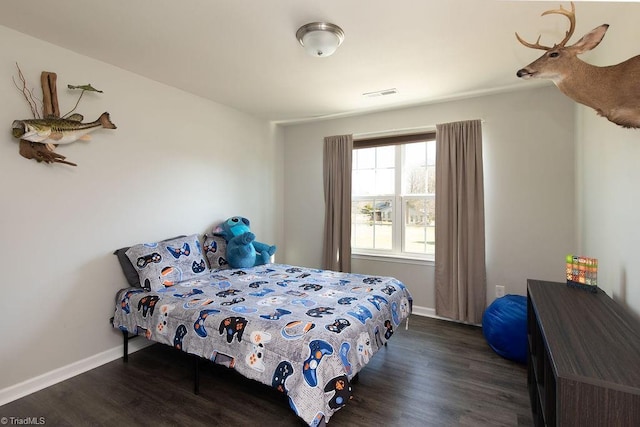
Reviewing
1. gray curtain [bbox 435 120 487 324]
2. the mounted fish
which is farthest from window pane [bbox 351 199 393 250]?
the mounted fish

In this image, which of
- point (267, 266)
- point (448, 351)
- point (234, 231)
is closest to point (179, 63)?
point (234, 231)

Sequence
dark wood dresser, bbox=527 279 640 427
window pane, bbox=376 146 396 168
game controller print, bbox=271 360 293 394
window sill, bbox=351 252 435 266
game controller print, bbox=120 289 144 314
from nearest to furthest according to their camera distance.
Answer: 1. dark wood dresser, bbox=527 279 640 427
2. game controller print, bbox=271 360 293 394
3. game controller print, bbox=120 289 144 314
4. window sill, bbox=351 252 435 266
5. window pane, bbox=376 146 396 168

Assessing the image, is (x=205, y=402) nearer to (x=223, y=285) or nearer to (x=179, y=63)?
(x=223, y=285)

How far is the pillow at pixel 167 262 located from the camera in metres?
2.56

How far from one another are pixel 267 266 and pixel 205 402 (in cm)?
158

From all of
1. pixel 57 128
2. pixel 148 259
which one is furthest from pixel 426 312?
pixel 57 128

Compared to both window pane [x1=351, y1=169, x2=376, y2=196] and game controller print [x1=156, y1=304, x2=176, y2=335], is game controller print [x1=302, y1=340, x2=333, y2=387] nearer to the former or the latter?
game controller print [x1=156, y1=304, x2=176, y2=335]

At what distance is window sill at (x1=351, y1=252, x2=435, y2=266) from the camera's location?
3.66 m

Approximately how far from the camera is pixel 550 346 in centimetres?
117

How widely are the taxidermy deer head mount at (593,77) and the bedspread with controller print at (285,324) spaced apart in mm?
1761

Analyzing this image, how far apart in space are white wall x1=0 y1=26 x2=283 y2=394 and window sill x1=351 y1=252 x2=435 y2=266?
1968mm

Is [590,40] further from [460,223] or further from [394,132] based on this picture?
[394,132]

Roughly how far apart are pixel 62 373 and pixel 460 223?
12.6ft

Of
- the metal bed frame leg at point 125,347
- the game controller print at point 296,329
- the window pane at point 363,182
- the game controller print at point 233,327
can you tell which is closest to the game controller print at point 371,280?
the game controller print at point 296,329
